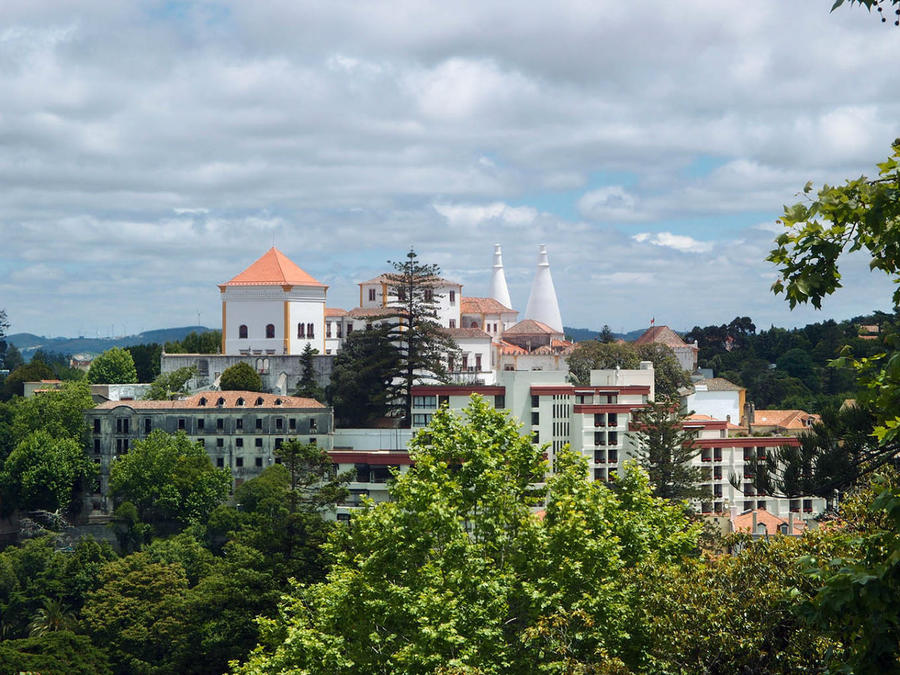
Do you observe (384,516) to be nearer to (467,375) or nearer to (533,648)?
(533,648)

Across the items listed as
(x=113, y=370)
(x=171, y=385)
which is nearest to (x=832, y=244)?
(x=171, y=385)

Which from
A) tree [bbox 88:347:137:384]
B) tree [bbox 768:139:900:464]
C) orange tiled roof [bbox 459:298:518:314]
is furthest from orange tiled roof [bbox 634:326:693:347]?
tree [bbox 768:139:900:464]

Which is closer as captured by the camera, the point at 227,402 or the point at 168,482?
the point at 168,482

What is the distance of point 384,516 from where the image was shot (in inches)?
915

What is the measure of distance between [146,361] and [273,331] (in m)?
14.6

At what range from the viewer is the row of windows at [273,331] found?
80.2 metres

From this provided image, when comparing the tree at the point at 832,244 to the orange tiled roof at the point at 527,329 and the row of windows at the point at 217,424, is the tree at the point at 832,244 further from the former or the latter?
the orange tiled roof at the point at 527,329

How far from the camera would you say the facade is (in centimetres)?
6406

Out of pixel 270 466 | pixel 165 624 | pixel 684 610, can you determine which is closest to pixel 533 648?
pixel 684 610

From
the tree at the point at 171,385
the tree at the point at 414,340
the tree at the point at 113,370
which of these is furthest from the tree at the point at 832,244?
the tree at the point at 113,370

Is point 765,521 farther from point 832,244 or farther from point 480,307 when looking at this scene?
point 480,307

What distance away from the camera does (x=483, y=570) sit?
22094 mm

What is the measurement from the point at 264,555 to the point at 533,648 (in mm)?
22224

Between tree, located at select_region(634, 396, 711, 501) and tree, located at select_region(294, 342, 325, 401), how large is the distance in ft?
76.8
